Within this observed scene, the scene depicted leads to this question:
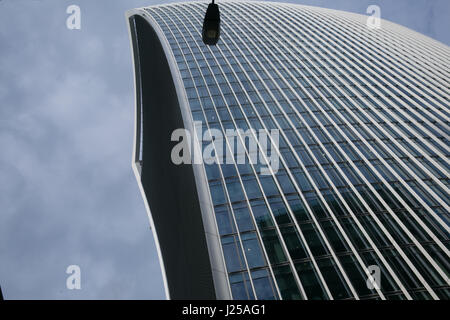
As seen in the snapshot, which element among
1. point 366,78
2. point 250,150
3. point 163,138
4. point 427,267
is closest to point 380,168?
point 427,267

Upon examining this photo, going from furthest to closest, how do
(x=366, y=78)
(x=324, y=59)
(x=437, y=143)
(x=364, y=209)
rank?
(x=324, y=59), (x=366, y=78), (x=437, y=143), (x=364, y=209)

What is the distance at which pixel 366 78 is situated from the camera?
44656 millimetres

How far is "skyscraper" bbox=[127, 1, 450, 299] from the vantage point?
22.1 meters

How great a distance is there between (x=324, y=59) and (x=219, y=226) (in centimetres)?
3666

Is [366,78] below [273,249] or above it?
above

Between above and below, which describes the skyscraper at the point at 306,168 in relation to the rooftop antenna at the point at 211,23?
above

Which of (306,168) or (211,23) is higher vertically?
(306,168)

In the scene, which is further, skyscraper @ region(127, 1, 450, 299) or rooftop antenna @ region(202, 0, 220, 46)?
skyscraper @ region(127, 1, 450, 299)

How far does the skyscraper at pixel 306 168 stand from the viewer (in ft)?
72.5

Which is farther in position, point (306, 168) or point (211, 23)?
point (306, 168)

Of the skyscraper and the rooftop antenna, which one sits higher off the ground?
the skyscraper

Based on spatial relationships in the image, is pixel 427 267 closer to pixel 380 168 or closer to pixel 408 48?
pixel 380 168

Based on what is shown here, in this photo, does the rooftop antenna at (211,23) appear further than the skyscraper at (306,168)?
No

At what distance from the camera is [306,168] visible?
29.8 metres
